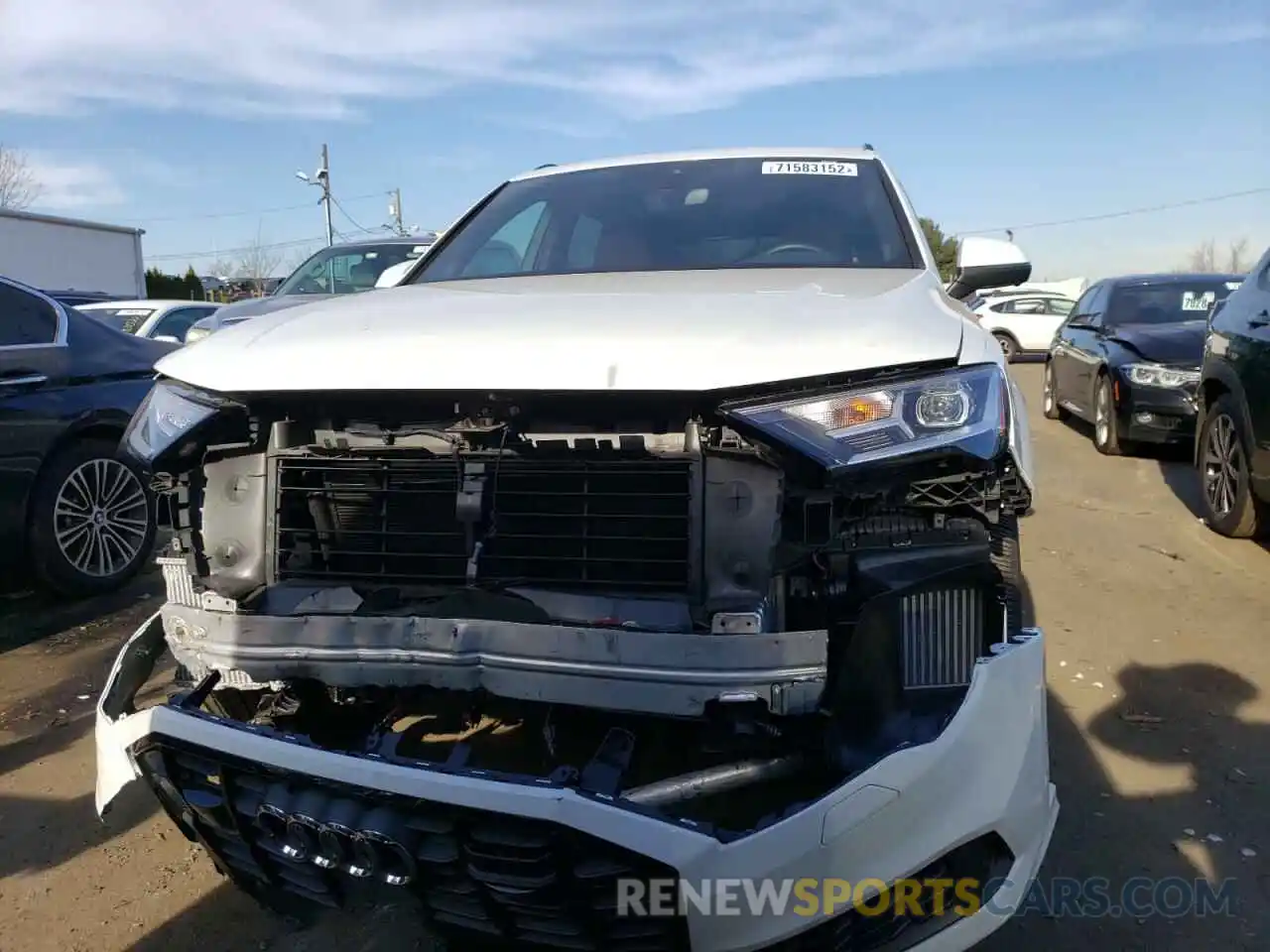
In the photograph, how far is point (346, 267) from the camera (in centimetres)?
900

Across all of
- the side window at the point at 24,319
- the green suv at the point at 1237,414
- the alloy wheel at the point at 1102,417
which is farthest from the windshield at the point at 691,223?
the alloy wheel at the point at 1102,417

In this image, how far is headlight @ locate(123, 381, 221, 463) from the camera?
2.22 metres

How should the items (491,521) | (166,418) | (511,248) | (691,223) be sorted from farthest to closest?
1. (511,248)
2. (691,223)
3. (166,418)
4. (491,521)

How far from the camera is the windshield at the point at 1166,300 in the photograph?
29.9ft

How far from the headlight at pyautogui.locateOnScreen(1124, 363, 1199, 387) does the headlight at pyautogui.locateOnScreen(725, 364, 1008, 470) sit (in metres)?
6.74

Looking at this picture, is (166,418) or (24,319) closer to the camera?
(166,418)

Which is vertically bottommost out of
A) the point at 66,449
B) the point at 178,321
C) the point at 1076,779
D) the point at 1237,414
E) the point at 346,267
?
the point at 1076,779

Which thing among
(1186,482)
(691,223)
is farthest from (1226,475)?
(691,223)

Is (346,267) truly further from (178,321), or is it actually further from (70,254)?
(70,254)

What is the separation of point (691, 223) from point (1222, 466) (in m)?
4.02

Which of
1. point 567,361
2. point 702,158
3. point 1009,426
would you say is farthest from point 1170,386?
point 567,361

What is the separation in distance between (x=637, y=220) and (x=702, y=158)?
1.54ft

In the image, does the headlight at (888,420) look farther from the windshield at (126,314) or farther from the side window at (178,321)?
the windshield at (126,314)

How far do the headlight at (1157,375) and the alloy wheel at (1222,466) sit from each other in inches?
75.8
